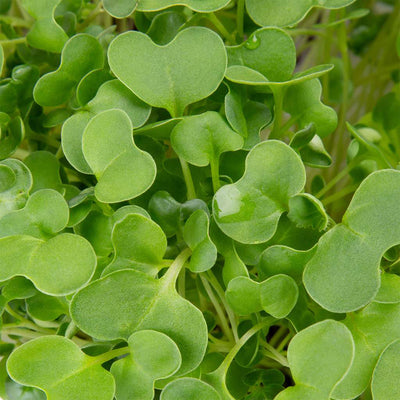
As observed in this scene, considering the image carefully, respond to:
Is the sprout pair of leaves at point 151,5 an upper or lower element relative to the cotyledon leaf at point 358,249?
upper

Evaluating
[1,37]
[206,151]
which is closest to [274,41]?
[206,151]

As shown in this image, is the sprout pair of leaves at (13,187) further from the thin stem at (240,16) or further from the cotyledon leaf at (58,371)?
the thin stem at (240,16)

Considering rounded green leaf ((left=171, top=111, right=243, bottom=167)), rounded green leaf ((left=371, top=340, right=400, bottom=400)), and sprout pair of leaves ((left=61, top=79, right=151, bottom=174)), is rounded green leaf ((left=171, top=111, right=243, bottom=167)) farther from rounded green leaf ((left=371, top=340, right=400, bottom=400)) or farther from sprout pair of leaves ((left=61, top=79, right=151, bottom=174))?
rounded green leaf ((left=371, top=340, right=400, bottom=400))

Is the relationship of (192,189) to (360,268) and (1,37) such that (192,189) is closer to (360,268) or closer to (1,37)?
(360,268)

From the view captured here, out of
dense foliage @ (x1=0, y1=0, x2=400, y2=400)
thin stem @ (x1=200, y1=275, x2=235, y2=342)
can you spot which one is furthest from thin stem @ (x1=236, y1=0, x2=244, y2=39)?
thin stem @ (x1=200, y1=275, x2=235, y2=342)

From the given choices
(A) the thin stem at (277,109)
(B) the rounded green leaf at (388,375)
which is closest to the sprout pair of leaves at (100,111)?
(A) the thin stem at (277,109)

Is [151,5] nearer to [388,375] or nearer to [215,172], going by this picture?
[215,172]

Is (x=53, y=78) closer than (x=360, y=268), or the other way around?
(x=360, y=268)
